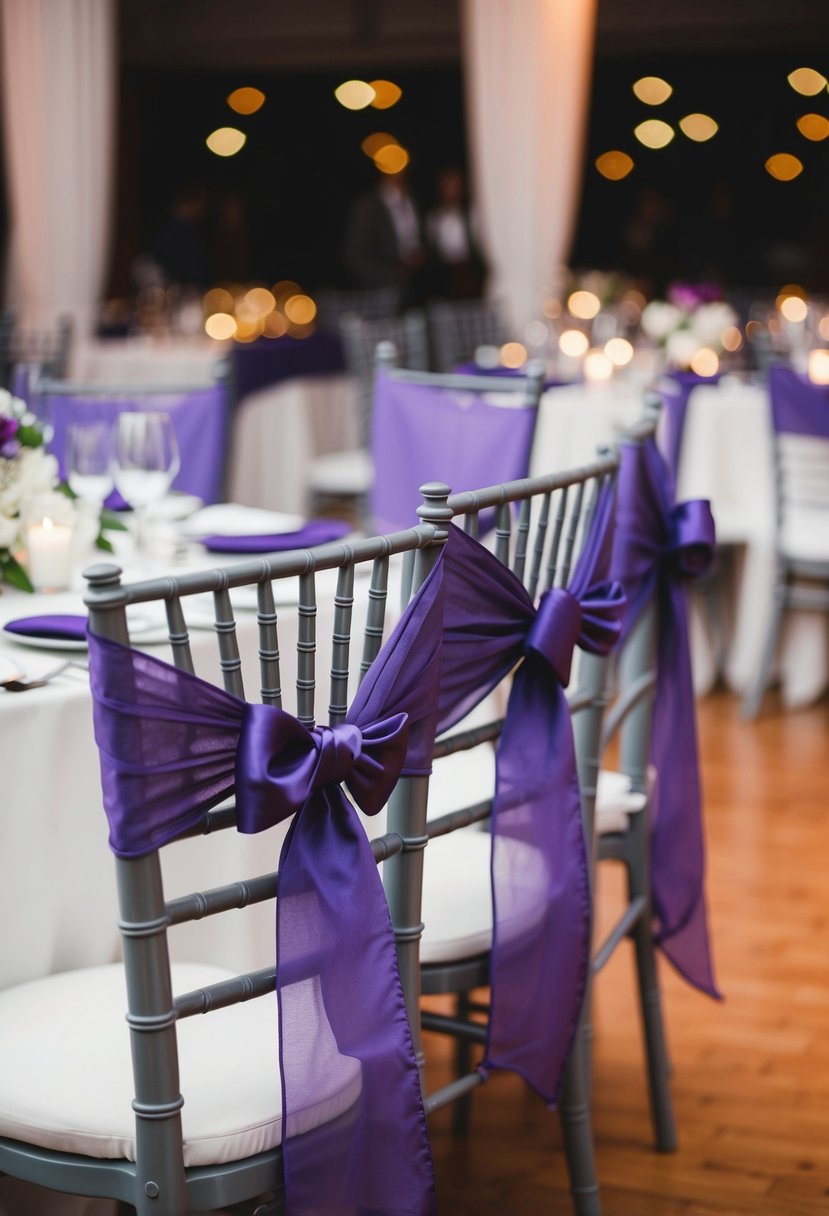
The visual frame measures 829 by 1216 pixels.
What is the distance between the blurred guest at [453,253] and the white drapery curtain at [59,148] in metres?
2.55

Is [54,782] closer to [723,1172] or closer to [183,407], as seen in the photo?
[723,1172]

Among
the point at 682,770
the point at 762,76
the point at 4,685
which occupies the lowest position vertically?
the point at 682,770

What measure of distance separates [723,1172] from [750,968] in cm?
68

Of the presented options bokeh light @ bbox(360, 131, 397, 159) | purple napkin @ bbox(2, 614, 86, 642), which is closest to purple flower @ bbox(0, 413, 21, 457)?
purple napkin @ bbox(2, 614, 86, 642)

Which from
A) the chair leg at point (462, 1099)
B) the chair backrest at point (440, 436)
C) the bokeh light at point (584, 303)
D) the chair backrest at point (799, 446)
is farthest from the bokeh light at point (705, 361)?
the chair leg at point (462, 1099)

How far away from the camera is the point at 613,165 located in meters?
12.8

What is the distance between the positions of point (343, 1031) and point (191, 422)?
74.0 inches

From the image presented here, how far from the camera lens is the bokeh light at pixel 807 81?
1191 centimetres

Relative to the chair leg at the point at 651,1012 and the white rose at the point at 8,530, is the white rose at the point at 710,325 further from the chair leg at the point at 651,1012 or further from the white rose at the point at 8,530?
the white rose at the point at 8,530

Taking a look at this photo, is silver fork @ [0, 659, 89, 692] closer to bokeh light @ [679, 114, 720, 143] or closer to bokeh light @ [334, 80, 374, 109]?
bokeh light @ [679, 114, 720, 143]

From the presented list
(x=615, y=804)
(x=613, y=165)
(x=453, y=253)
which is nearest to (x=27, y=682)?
(x=615, y=804)

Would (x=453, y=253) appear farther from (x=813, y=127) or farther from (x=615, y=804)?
(x=615, y=804)

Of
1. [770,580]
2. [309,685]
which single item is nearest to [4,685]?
[309,685]

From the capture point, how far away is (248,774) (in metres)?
1.22
